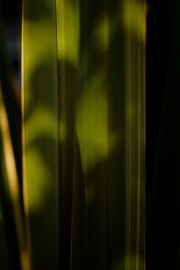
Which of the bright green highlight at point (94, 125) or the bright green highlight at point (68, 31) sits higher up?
the bright green highlight at point (68, 31)

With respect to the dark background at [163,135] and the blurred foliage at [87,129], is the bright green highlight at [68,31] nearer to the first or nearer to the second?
the blurred foliage at [87,129]

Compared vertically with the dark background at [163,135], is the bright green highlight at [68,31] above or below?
above

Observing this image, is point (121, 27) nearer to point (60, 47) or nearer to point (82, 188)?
point (60, 47)

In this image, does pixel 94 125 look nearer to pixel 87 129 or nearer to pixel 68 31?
pixel 87 129

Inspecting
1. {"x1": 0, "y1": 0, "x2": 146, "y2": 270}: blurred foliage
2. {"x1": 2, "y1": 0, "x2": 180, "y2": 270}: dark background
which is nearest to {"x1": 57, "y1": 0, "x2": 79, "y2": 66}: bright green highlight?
{"x1": 0, "y1": 0, "x2": 146, "y2": 270}: blurred foliage

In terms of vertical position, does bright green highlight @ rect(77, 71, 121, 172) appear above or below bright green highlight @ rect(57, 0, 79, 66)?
below

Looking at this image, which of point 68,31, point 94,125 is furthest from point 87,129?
point 68,31

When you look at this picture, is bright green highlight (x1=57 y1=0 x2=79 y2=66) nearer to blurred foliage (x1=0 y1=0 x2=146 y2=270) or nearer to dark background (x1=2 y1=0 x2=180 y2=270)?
blurred foliage (x1=0 y1=0 x2=146 y2=270)

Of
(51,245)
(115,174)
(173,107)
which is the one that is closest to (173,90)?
(173,107)

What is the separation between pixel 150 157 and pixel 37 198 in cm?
19

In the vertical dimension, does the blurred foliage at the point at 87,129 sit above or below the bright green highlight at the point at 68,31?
below

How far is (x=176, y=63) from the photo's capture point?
0.50 meters

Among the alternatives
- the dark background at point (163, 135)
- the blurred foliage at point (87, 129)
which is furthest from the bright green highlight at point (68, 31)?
the dark background at point (163, 135)

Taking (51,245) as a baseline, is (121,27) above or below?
above
